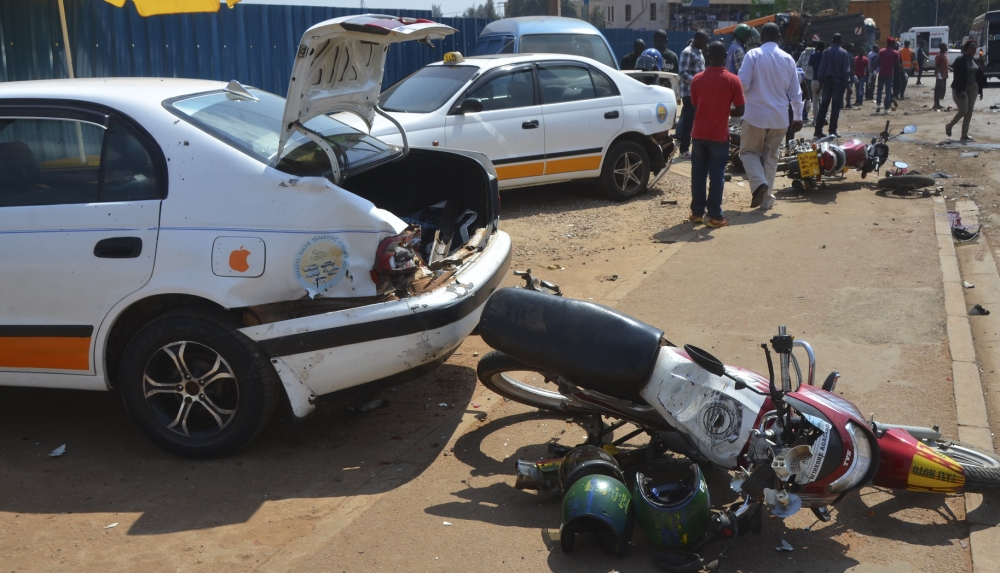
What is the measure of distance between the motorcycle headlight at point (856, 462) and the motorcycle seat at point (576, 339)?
80 cm

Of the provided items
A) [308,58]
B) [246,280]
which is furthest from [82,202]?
[308,58]

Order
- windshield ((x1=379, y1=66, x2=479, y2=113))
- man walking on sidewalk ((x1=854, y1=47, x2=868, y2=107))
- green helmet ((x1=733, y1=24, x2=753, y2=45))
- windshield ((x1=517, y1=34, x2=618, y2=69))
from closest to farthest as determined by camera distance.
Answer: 1. windshield ((x1=379, y1=66, x2=479, y2=113))
2. green helmet ((x1=733, y1=24, x2=753, y2=45))
3. windshield ((x1=517, y1=34, x2=618, y2=69))
4. man walking on sidewalk ((x1=854, y1=47, x2=868, y2=107))

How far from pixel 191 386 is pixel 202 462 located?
1.26 feet

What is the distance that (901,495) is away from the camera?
3.71 meters

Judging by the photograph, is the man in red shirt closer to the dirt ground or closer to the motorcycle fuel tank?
the dirt ground

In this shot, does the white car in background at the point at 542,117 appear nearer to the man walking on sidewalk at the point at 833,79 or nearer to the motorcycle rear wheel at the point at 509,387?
the motorcycle rear wheel at the point at 509,387

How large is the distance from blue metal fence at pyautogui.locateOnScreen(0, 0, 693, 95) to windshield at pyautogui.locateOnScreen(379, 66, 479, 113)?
3.35 m

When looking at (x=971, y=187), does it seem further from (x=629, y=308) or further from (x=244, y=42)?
(x=244, y=42)

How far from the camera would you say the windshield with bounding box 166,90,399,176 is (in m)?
4.11

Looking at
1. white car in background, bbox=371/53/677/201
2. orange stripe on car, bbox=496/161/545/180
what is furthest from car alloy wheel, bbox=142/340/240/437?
orange stripe on car, bbox=496/161/545/180

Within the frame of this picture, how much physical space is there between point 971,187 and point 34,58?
11.5 metres

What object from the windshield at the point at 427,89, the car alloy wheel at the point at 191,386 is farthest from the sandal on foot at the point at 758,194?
the car alloy wheel at the point at 191,386

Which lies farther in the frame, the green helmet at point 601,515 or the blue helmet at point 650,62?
the blue helmet at point 650,62

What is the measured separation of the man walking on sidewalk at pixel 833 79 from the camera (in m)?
15.6
